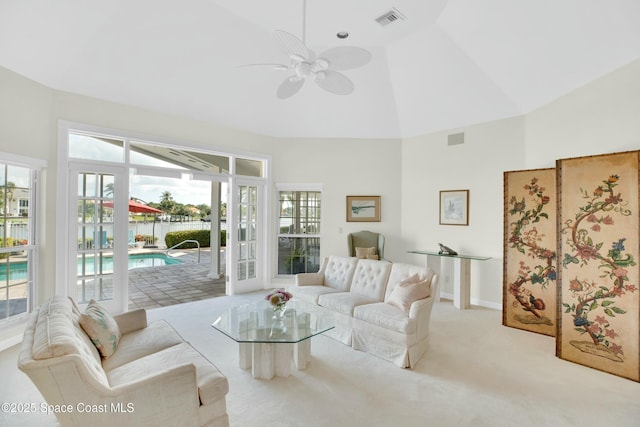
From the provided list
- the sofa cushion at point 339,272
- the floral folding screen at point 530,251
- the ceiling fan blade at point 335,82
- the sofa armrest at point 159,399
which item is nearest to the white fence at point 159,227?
the sofa cushion at point 339,272

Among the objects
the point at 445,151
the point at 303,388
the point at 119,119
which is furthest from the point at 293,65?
the point at 445,151

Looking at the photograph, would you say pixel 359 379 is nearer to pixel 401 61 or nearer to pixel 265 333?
pixel 265 333

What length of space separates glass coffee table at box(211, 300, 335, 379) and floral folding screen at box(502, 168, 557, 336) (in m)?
2.79

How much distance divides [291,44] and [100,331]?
2.65 metres

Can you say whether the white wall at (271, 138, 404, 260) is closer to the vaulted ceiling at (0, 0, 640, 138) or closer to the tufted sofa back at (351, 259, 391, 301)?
the vaulted ceiling at (0, 0, 640, 138)

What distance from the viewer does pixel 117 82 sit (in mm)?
4043

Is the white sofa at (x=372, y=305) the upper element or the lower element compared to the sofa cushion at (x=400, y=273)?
lower

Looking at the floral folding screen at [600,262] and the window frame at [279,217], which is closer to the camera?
the floral folding screen at [600,262]

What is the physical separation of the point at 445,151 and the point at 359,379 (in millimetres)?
4241

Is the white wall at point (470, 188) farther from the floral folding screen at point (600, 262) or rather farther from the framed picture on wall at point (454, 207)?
the floral folding screen at point (600, 262)

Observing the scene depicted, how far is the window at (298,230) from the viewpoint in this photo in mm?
6117

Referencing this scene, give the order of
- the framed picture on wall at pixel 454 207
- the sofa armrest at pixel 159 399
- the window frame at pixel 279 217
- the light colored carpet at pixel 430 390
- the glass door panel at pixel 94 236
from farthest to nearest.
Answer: the window frame at pixel 279 217 < the framed picture on wall at pixel 454 207 < the glass door panel at pixel 94 236 < the light colored carpet at pixel 430 390 < the sofa armrest at pixel 159 399

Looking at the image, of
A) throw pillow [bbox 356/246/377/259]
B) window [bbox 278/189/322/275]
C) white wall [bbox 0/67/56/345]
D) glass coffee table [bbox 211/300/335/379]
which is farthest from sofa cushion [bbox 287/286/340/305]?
white wall [bbox 0/67/56/345]

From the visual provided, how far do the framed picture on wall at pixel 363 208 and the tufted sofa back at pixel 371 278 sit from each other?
6.35ft
